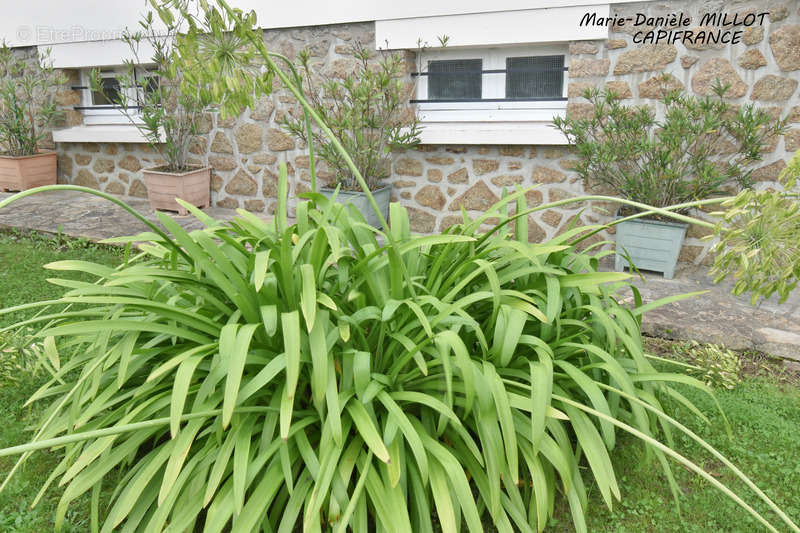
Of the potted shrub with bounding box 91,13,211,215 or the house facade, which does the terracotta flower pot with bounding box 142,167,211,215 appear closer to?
the potted shrub with bounding box 91,13,211,215

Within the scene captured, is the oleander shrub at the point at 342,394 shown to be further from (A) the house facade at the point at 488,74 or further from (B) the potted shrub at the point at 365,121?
(B) the potted shrub at the point at 365,121

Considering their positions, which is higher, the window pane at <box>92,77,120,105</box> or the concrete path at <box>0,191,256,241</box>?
the window pane at <box>92,77,120,105</box>

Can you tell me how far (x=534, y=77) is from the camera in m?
3.90

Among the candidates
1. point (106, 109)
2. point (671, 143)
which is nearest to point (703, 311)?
point (671, 143)

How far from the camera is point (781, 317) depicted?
2.84 m

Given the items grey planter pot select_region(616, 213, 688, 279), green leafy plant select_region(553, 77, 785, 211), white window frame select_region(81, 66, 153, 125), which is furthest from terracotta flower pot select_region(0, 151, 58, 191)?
grey planter pot select_region(616, 213, 688, 279)

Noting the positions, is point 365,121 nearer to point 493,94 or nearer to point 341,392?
point 493,94

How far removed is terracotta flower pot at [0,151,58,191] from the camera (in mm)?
5078

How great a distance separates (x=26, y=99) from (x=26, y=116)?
0.95 feet

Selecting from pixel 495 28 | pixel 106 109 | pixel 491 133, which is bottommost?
pixel 491 133

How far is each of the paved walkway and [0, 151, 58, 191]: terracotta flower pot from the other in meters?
0.94

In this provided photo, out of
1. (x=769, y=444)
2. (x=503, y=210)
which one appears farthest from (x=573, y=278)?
(x=769, y=444)

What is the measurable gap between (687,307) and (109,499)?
2591 mm

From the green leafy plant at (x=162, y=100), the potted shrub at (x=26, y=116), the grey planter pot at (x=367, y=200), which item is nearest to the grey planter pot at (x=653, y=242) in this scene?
the grey planter pot at (x=367, y=200)
